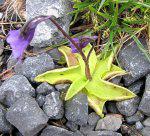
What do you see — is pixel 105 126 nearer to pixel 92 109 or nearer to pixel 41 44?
pixel 92 109

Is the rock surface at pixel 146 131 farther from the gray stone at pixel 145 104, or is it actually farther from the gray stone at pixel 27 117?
the gray stone at pixel 27 117

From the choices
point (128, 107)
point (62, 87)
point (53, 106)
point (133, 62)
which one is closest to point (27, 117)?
point (53, 106)

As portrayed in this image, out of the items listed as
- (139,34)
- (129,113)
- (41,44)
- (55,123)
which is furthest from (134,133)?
(41,44)

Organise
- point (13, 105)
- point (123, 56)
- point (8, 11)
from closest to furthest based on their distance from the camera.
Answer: point (13, 105), point (123, 56), point (8, 11)

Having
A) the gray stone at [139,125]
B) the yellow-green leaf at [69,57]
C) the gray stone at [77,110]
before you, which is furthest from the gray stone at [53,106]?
the gray stone at [139,125]

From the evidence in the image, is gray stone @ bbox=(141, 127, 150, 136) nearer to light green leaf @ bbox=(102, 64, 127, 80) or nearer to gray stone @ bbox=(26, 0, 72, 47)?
light green leaf @ bbox=(102, 64, 127, 80)

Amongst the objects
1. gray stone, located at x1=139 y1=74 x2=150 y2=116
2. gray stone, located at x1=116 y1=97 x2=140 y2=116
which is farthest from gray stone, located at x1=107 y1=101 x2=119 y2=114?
gray stone, located at x1=139 y1=74 x2=150 y2=116

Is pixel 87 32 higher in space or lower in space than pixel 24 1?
lower
